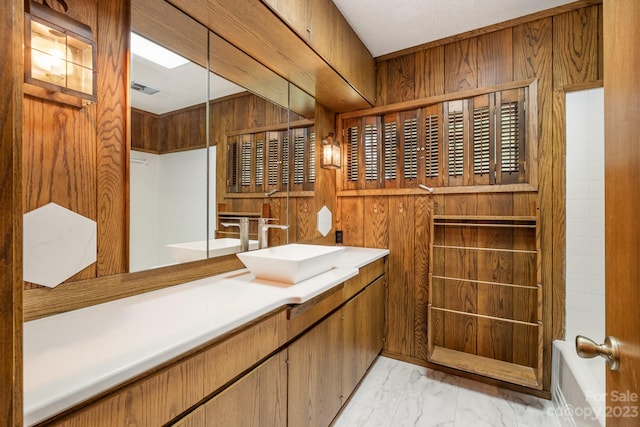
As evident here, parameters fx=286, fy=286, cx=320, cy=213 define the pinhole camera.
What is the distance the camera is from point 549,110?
201 centimetres

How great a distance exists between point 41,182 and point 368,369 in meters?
2.31

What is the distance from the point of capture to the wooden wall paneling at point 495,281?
214 cm

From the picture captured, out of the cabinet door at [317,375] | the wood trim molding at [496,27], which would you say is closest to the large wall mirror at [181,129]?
the cabinet door at [317,375]

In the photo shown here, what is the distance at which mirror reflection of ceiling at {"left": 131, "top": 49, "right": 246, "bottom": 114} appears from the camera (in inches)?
46.8

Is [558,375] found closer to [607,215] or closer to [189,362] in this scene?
[607,215]

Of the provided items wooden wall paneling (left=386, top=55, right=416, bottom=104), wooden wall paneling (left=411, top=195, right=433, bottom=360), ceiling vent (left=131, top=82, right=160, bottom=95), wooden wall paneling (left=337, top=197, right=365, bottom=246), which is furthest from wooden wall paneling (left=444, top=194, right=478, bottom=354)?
ceiling vent (left=131, top=82, right=160, bottom=95)

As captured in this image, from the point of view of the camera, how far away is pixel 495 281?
2.19m

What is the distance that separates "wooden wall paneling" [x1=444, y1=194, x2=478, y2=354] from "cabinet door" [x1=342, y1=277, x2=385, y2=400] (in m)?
0.55

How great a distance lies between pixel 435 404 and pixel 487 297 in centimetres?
87

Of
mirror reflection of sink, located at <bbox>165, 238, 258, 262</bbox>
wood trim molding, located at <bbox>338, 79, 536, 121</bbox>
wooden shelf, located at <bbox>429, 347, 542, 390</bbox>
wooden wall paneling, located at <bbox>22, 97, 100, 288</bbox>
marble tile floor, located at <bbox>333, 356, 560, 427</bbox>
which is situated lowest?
marble tile floor, located at <bbox>333, 356, 560, 427</bbox>

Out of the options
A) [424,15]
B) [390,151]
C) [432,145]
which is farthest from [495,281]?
[424,15]

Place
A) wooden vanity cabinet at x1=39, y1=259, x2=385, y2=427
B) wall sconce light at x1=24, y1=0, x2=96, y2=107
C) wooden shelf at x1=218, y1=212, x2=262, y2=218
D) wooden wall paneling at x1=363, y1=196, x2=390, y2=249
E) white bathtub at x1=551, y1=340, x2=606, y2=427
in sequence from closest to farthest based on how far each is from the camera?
wooden vanity cabinet at x1=39, y1=259, x2=385, y2=427
wall sconce light at x1=24, y1=0, x2=96, y2=107
white bathtub at x1=551, y1=340, x2=606, y2=427
wooden shelf at x1=218, y1=212, x2=262, y2=218
wooden wall paneling at x1=363, y1=196, x2=390, y2=249

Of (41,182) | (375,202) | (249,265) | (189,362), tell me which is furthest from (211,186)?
(375,202)

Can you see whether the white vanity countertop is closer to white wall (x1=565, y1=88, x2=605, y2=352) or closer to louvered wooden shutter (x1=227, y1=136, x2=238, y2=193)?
louvered wooden shutter (x1=227, y1=136, x2=238, y2=193)
